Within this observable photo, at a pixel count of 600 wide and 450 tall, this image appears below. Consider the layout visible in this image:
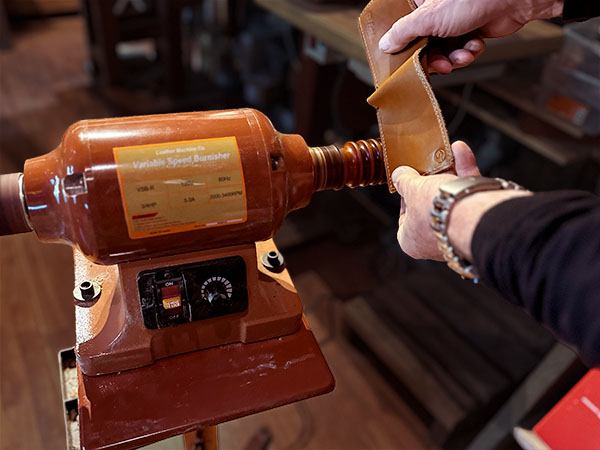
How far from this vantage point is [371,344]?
65.7 inches

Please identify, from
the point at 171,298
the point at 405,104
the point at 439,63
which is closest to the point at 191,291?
the point at 171,298

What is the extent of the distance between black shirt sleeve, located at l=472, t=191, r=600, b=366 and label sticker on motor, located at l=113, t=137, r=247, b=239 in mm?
301

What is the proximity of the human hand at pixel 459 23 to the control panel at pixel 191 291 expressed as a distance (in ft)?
1.35

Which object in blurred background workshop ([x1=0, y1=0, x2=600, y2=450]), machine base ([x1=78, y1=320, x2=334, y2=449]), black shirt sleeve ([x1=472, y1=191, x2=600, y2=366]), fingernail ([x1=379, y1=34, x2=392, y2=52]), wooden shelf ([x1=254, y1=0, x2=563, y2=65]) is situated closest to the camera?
black shirt sleeve ([x1=472, y1=191, x2=600, y2=366])

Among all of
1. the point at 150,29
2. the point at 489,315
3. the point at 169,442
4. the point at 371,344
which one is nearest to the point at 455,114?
the point at 489,315

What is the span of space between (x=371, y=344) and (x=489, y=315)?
18.6 inches

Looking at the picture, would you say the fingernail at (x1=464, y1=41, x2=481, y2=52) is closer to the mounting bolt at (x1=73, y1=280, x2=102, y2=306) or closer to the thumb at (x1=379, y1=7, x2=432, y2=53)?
the thumb at (x1=379, y1=7, x2=432, y2=53)

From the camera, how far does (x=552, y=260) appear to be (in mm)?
493

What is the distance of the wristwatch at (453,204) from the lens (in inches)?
22.7

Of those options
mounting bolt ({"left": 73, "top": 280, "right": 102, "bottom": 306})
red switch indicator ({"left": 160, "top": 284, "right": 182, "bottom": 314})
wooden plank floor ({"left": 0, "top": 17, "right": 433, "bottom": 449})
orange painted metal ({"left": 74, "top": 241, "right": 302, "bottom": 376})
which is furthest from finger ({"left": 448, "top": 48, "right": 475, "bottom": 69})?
wooden plank floor ({"left": 0, "top": 17, "right": 433, "bottom": 449})

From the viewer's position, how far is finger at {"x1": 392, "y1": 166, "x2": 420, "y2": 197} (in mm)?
660

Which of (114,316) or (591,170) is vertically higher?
(114,316)

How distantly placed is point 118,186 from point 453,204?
15.3 inches

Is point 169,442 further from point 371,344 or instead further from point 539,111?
point 539,111
